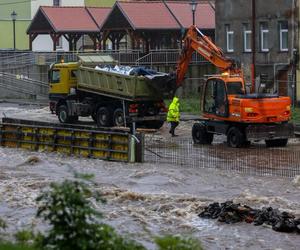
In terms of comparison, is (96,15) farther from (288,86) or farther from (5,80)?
(288,86)

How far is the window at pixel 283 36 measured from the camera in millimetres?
41031

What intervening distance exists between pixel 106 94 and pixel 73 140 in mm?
8761

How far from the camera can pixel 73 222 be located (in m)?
6.72

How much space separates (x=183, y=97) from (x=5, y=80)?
68.3ft

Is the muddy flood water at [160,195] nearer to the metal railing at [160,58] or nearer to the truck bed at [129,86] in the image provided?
the truck bed at [129,86]

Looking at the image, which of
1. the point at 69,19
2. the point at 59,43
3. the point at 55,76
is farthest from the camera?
the point at 59,43

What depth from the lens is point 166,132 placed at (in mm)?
34281

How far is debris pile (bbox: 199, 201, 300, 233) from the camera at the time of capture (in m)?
14.4

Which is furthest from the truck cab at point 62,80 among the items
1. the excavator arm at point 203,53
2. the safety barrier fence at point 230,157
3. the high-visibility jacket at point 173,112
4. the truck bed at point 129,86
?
the safety barrier fence at point 230,157

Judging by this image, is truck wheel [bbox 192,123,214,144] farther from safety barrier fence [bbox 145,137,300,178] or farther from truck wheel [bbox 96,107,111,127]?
truck wheel [bbox 96,107,111,127]

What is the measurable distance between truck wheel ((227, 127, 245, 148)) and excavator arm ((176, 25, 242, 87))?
3664 millimetres

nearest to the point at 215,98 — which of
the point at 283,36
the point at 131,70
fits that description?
the point at 131,70

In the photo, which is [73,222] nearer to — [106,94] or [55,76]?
[106,94]

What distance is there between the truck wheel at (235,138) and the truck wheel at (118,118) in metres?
8.07
